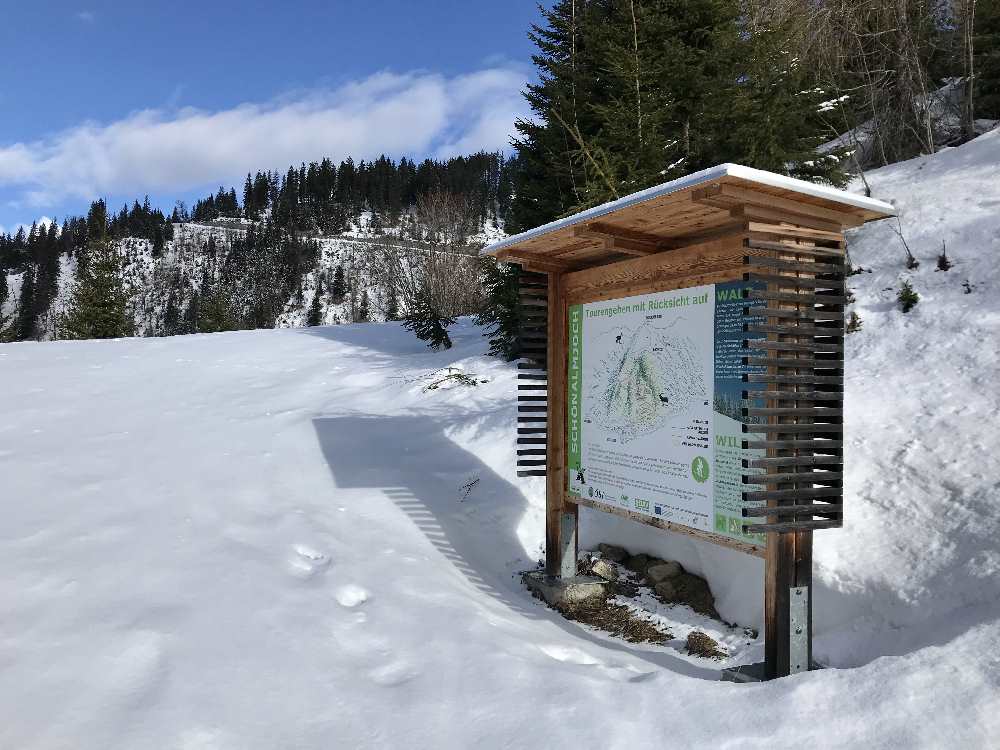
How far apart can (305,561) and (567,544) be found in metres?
2.14

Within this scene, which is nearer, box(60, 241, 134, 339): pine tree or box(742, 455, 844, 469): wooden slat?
box(742, 455, 844, 469): wooden slat

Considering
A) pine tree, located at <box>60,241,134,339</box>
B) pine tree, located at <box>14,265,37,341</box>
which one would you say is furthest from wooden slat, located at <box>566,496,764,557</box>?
pine tree, located at <box>14,265,37,341</box>

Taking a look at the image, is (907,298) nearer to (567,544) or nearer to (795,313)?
(795,313)

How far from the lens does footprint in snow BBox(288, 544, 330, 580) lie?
439 centimetres

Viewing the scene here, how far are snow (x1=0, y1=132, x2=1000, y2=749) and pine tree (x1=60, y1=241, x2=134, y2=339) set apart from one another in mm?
25506

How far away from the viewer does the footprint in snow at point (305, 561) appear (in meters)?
4.39

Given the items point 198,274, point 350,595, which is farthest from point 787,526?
point 198,274

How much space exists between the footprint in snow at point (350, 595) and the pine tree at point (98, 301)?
1276 inches

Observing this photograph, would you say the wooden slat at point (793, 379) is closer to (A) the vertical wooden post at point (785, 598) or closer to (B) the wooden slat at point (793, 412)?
(B) the wooden slat at point (793, 412)

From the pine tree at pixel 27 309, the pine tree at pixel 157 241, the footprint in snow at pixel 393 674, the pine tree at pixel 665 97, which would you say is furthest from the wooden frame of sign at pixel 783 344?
the pine tree at pixel 157 241

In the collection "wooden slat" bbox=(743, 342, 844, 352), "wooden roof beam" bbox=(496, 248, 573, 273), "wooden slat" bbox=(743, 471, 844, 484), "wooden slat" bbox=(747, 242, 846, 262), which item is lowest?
"wooden slat" bbox=(743, 471, 844, 484)

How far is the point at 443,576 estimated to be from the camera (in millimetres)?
4836

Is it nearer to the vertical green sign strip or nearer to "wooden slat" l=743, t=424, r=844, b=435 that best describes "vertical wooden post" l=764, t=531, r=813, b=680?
"wooden slat" l=743, t=424, r=844, b=435

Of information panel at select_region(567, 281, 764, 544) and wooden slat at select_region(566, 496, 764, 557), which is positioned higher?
information panel at select_region(567, 281, 764, 544)
